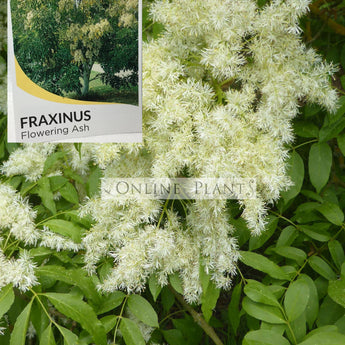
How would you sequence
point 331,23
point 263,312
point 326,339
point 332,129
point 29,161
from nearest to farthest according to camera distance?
point 326,339, point 263,312, point 332,129, point 29,161, point 331,23

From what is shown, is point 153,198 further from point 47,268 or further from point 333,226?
point 333,226

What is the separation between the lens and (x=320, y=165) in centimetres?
93

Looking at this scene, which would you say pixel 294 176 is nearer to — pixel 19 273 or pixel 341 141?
pixel 341 141

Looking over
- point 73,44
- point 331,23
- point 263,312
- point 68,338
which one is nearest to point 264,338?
point 263,312

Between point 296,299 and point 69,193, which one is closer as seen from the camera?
point 296,299

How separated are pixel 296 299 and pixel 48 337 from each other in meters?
0.50

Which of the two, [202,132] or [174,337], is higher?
[202,132]

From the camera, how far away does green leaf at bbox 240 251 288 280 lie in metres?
0.89

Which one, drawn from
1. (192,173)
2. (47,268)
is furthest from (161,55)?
(47,268)

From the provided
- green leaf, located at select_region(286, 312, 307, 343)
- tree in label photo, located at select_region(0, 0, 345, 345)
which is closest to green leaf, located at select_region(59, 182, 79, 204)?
tree in label photo, located at select_region(0, 0, 345, 345)

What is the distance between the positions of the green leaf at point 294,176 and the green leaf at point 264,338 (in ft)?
0.96

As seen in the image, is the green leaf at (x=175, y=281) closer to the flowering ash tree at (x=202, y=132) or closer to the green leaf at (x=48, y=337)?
the flowering ash tree at (x=202, y=132)

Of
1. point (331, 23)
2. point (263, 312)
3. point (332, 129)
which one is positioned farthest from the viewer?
point (331, 23)

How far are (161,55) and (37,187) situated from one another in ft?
1.50
